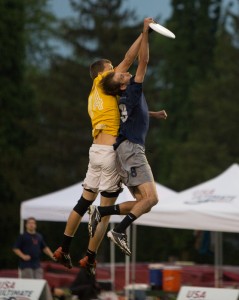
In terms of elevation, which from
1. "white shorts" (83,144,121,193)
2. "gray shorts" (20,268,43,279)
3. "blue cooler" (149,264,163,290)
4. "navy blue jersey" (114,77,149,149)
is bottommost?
"blue cooler" (149,264,163,290)

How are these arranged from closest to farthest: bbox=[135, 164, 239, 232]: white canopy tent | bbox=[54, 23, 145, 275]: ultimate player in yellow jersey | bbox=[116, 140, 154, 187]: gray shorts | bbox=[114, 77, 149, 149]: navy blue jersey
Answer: bbox=[114, 77, 149, 149]: navy blue jersey
bbox=[116, 140, 154, 187]: gray shorts
bbox=[54, 23, 145, 275]: ultimate player in yellow jersey
bbox=[135, 164, 239, 232]: white canopy tent

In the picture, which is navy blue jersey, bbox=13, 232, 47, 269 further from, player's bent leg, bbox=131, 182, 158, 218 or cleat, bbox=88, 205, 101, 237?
player's bent leg, bbox=131, 182, 158, 218

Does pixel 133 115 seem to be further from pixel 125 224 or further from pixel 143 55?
pixel 125 224

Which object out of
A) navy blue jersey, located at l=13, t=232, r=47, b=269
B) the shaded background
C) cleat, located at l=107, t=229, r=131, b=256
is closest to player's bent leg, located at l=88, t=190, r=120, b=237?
cleat, located at l=107, t=229, r=131, b=256

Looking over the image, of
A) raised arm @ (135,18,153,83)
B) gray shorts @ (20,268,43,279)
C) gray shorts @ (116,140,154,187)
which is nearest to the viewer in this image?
raised arm @ (135,18,153,83)

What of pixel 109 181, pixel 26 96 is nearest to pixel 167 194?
pixel 109 181

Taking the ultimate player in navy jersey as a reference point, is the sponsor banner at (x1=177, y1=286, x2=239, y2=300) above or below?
below

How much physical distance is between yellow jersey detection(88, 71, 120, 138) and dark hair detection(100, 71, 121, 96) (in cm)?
9

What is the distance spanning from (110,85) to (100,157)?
851mm

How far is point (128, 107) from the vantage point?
1183 centimetres

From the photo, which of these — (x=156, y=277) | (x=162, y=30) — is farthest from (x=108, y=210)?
(x=156, y=277)

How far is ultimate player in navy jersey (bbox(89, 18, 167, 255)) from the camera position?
1184cm

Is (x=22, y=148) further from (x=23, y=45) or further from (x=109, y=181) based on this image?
(x=109, y=181)

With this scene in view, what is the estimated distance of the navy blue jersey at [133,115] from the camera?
11742mm
